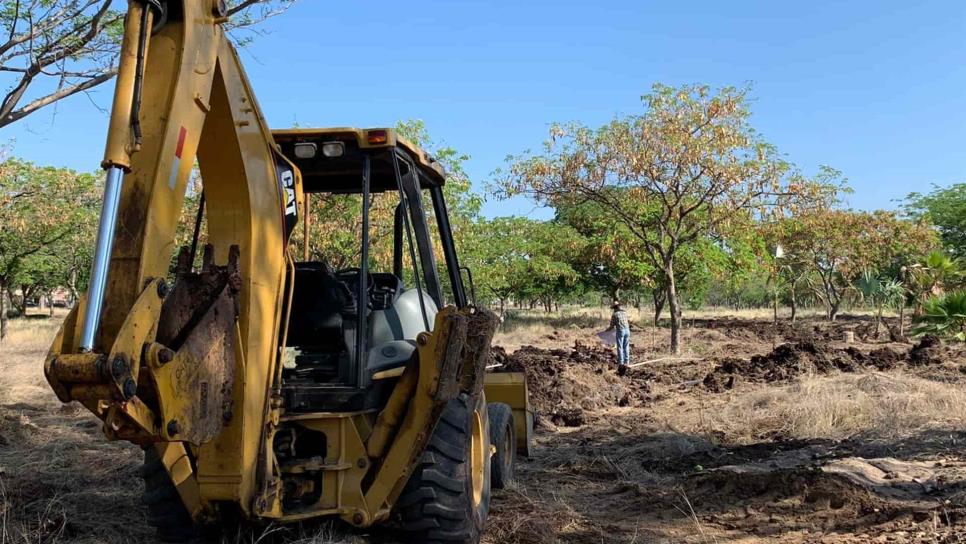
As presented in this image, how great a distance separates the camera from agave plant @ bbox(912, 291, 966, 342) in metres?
12.3

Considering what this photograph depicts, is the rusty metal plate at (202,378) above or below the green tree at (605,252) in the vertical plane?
below

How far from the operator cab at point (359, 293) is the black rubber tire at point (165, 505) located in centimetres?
90

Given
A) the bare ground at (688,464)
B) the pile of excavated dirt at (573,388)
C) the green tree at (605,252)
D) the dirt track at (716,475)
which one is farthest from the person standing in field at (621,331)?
the green tree at (605,252)

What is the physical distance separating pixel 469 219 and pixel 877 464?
1980 cm

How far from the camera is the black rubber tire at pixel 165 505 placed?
15.4 ft

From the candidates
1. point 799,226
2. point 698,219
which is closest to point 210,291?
point 698,219

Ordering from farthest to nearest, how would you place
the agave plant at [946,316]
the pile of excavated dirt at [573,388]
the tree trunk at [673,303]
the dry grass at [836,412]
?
the tree trunk at [673,303] → the pile of excavated dirt at [573,388] → the agave plant at [946,316] → the dry grass at [836,412]

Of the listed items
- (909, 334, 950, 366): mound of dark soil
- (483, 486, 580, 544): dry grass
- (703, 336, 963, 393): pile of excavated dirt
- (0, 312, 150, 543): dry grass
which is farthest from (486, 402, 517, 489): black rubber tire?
(909, 334, 950, 366): mound of dark soil

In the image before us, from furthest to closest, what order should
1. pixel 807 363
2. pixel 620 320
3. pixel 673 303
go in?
pixel 673 303 → pixel 620 320 → pixel 807 363

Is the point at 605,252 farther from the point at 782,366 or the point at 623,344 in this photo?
the point at 782,366

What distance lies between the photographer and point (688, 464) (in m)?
8.22

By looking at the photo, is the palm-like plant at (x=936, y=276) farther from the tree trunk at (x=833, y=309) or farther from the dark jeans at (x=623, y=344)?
the tree trunk at (x=833, y=309)

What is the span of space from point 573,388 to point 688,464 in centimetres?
541

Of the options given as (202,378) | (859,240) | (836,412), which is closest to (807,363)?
(836,412)
